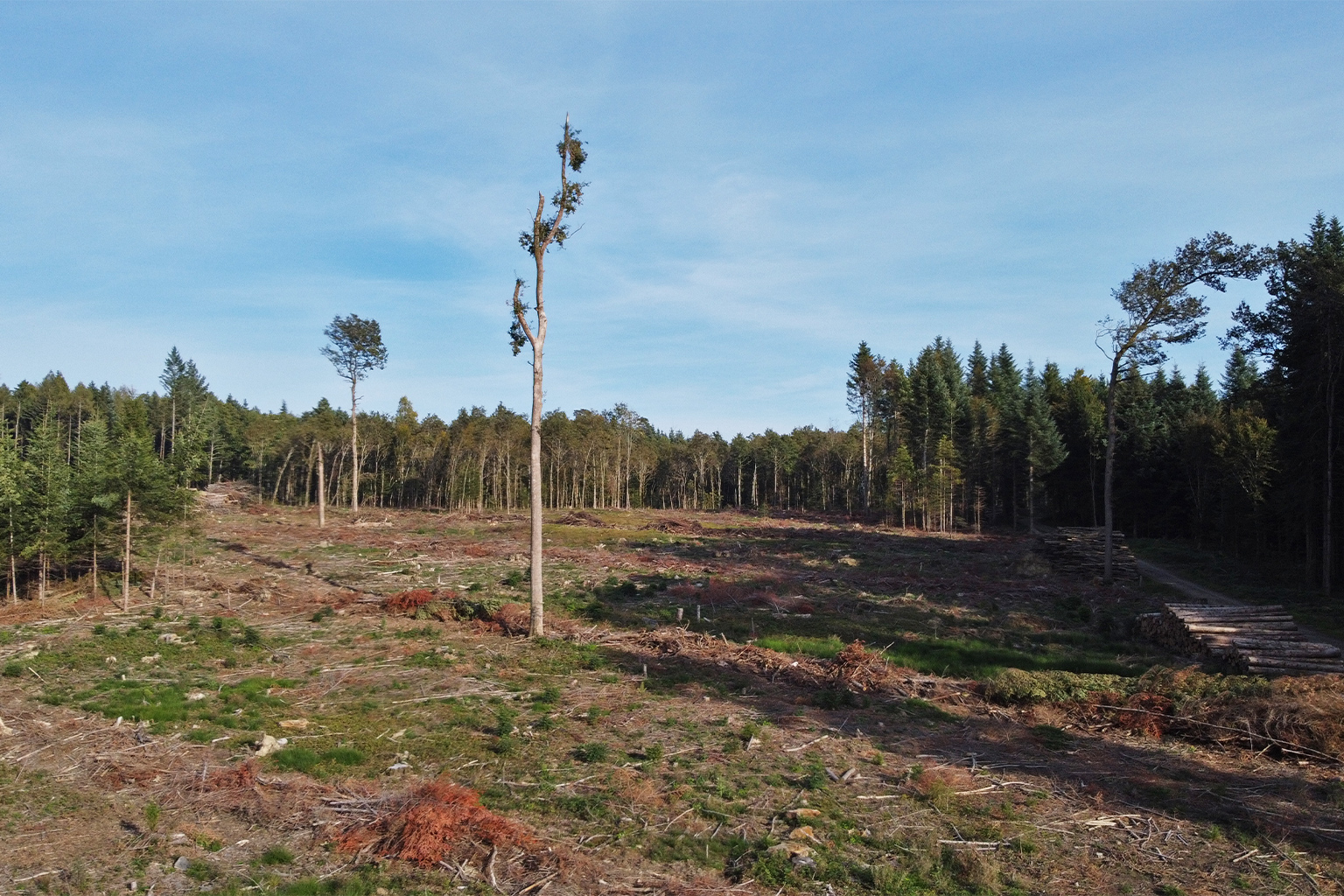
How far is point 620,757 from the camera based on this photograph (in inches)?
425

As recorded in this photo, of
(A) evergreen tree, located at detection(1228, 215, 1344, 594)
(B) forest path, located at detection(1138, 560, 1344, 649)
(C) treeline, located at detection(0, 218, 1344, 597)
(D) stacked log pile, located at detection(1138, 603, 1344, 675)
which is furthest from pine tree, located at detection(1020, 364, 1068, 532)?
(D) stacked log pile, located at detection(1138, 603, 1344, 675)

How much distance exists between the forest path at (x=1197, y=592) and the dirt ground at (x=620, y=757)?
543 centimetres

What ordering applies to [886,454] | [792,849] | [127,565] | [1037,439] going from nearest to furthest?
[792,849] < [127,565] < [1037,439] < [886,454]

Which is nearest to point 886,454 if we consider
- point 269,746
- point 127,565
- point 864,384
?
point 864,384

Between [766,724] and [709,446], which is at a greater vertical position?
[709,446]

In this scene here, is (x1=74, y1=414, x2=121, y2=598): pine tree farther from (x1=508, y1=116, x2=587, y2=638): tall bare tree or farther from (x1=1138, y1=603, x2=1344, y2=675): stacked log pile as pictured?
(x1=1138, y1=603, x2=1344, y2=675): stacked log pile

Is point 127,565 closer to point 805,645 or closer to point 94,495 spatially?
point 94,495

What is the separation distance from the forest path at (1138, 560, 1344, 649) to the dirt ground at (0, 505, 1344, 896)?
5.43m

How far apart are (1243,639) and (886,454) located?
69.7 metres

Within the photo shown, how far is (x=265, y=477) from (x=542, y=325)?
9841 cm

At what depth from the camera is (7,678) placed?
554 inches

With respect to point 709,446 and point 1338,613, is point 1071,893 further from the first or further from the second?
point 709,446

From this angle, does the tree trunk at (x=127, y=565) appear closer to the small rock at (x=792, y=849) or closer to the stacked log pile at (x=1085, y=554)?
the small rock at (x=792, y=849)

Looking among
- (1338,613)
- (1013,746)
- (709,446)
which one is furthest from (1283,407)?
(709,446)
